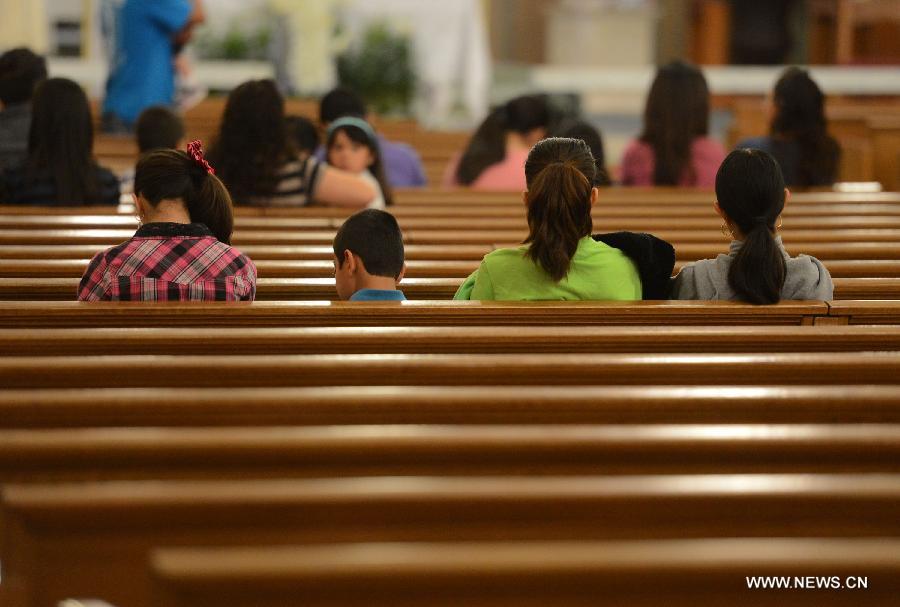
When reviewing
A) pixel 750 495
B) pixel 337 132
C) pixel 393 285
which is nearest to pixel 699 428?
pixel 750 495

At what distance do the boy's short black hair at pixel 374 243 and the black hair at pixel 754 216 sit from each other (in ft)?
2.52

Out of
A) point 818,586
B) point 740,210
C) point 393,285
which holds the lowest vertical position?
point 818,586

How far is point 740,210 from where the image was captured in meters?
2.70

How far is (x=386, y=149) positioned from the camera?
544 centimetres

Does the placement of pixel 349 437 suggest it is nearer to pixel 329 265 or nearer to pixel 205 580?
pixel 205 580

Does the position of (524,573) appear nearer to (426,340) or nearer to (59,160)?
(426,340)

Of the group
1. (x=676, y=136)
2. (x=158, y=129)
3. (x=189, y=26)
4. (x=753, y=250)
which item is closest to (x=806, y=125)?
(x=676, y=136)

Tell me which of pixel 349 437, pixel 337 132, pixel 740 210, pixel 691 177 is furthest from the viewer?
pixel 691 177

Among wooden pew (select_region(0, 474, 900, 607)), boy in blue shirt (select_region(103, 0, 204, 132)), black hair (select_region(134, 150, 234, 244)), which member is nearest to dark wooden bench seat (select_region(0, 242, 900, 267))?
black hair (select_region(134, 150, 234, 244))

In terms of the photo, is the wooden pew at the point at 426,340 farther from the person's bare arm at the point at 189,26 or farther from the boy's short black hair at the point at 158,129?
the person's bare arm at the point at 189,26

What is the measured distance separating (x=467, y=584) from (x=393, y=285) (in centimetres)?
117

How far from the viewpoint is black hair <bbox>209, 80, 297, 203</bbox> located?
404 centimetres

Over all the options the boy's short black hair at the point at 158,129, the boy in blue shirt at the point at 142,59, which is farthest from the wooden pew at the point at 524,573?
the boy in blue shirt at the point at 142,59

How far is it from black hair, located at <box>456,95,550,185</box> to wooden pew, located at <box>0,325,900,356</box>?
2.94 metres
